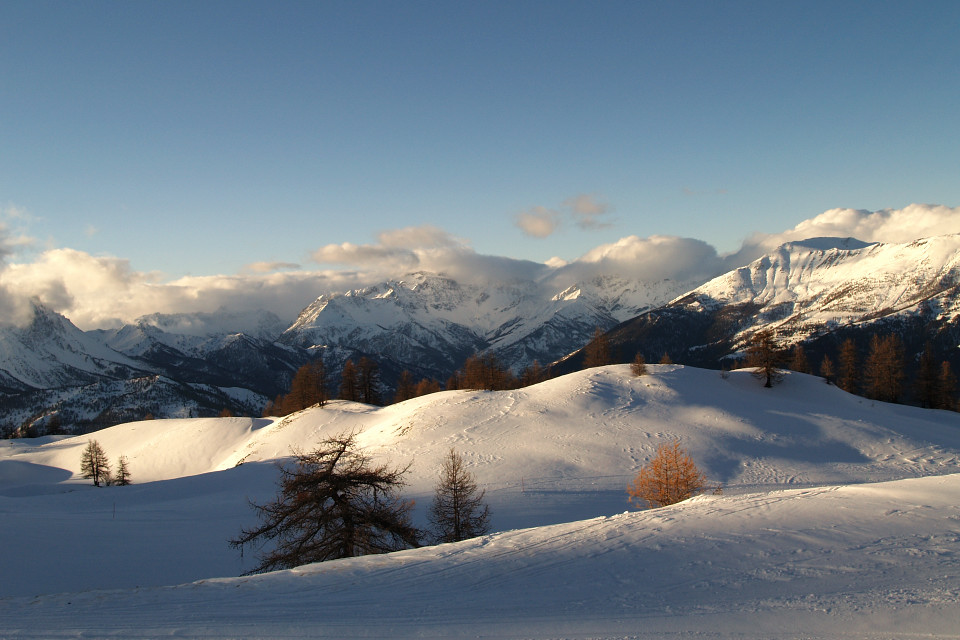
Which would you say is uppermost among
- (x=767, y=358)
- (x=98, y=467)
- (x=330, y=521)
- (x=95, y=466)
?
(x=767, y=358)

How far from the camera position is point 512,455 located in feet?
131

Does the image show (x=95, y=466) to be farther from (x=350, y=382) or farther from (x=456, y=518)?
(x=456, y=518)

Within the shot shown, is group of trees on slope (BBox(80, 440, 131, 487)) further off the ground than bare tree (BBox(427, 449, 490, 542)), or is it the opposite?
bare tree (BBox(427, 449, 490, 542))

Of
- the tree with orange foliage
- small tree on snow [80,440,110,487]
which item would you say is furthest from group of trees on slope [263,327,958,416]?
the tree with orange foliage

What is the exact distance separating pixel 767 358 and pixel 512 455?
33069 mm

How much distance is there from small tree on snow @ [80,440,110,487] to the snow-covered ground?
24.9 m

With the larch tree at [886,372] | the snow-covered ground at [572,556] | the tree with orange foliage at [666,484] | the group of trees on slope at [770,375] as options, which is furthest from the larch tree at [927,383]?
the tree with orange foliage at [666,484]

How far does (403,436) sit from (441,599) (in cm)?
3662

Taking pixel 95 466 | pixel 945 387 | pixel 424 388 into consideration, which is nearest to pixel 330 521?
pixel 95 466

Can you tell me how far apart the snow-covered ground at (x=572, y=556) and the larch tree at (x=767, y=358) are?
1239 cm

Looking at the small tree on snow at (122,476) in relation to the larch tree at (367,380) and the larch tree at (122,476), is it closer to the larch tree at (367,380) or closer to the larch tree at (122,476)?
the larch tree at (122,476)

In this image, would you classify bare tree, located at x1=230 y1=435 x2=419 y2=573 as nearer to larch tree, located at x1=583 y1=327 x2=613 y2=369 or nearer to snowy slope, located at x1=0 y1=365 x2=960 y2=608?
snowy slope, located at x1=0 y1=365 x2=960 y2=608

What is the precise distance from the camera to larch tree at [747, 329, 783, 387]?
56156 mm

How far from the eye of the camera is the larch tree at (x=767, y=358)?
184 feet
